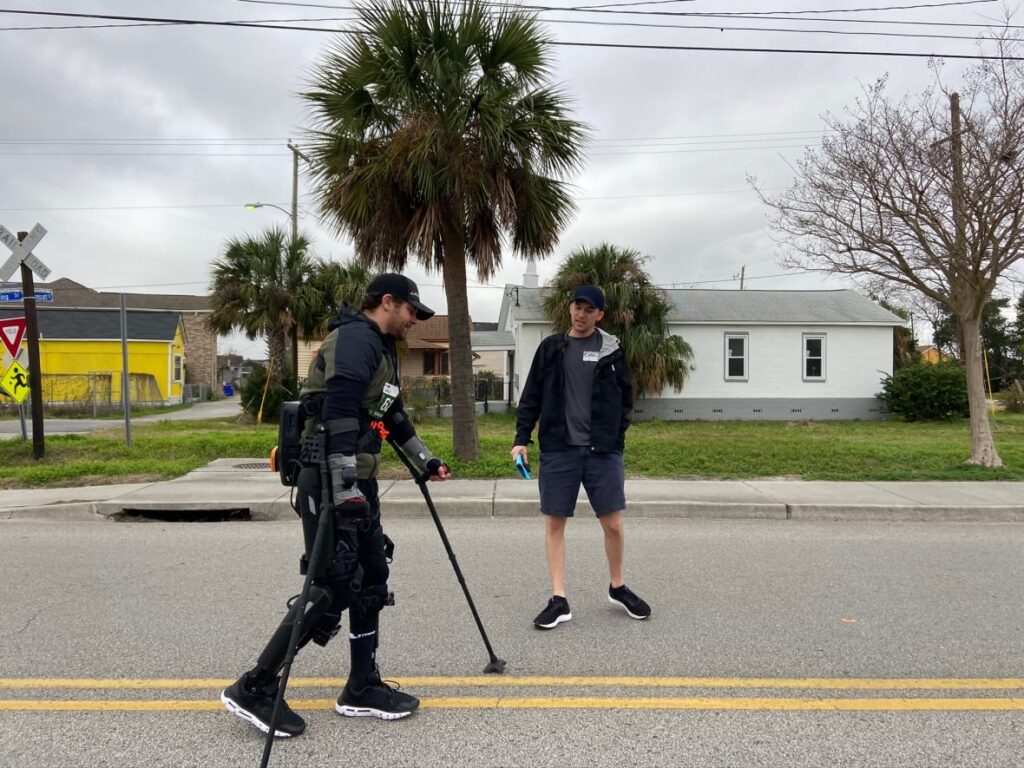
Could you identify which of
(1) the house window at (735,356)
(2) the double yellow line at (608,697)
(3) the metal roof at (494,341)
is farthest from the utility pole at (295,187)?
(2) the double yellow line at (608,697)

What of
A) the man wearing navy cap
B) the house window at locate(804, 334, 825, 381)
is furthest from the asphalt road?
the house window at locate(804, 334, 825, 381)

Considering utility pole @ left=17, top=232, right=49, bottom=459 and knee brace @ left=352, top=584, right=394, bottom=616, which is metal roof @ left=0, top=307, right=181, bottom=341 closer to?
utility pole @ left=17, top=232, right=49, bottom=459

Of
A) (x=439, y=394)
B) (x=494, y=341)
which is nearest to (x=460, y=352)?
(x=439, y=394)

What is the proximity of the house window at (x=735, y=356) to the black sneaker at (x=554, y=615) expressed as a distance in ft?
61.9

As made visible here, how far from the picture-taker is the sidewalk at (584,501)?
780 centimetres

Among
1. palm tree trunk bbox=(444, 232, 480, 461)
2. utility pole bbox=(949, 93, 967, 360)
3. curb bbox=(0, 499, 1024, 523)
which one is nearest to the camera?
curb bbox=(0, 499, 1024, 523)

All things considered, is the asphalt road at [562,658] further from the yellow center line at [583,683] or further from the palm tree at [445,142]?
the palm tree at [445,142]

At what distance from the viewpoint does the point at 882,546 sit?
6.42m

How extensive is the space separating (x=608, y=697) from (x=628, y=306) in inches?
662

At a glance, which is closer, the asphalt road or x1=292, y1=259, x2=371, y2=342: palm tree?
the asphalt road

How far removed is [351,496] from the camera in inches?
111

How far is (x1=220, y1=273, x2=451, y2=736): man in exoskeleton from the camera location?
9.39ft

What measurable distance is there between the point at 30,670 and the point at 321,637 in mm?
1823

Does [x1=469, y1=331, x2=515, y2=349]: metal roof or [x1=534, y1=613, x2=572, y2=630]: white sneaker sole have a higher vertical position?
[x1=469, y1=331, x2=515, y2=349]: metal roof
